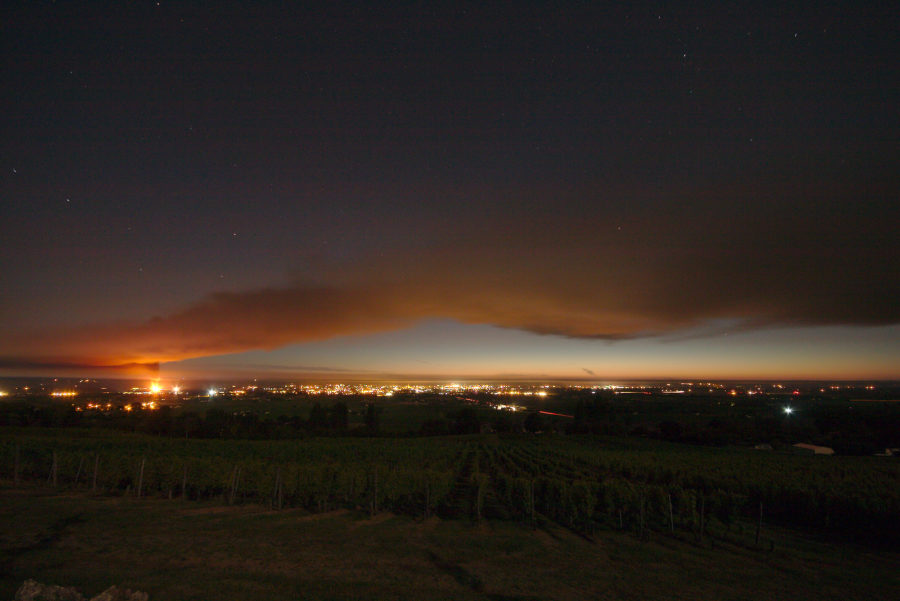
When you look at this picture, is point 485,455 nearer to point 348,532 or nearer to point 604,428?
point 348,532

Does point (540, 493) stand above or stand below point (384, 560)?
below

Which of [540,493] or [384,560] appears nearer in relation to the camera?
[384,560]

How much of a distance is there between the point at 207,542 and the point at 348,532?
13.8 ft

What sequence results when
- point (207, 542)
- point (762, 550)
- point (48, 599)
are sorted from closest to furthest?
point (48, 599) < point (207, 542) < point (762, 550)

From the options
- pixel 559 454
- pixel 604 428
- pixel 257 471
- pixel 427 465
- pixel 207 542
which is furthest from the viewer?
pixel 604 428

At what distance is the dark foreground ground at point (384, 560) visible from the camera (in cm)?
950

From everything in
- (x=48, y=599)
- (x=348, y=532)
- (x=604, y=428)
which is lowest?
(x=604, y=428)

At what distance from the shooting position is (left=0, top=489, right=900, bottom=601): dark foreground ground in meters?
9.50

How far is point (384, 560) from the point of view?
11688 millimetres

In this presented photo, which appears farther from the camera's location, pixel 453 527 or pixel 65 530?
pixel 453 527

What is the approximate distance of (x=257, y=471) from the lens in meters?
21.0

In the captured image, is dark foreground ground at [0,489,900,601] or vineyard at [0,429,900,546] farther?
vineyard at [0,429,900,546]

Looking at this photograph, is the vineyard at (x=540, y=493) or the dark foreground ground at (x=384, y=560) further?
the vineyard at (x=540, y=493)

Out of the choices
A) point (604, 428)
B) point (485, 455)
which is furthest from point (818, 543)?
point (604, 428)
